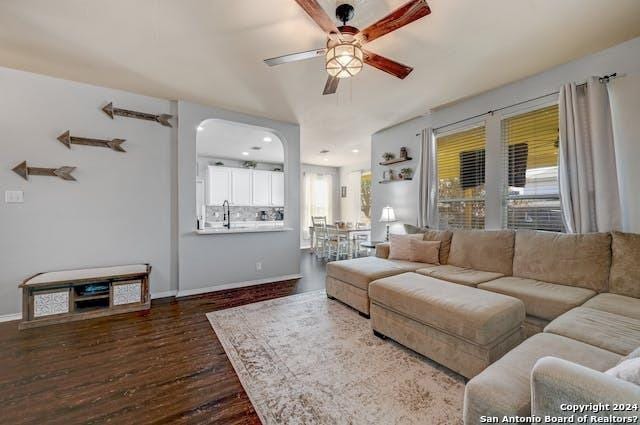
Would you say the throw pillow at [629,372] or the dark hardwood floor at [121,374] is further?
the dark hardwood floor at [121,374]

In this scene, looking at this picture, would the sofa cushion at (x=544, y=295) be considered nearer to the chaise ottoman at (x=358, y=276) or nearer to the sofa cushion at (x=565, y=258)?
the sofa cushion at (x=565, y=258)

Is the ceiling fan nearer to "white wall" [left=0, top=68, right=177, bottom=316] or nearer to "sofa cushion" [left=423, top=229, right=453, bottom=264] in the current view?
"sofa cushion" [left=423, top=229, right=453, bottom=264]

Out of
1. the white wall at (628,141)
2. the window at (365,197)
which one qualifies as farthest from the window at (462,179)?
the window at (365,197)

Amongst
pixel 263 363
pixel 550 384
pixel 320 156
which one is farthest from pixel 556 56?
pixel 320 156

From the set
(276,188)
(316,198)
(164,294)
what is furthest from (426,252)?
(316,198)

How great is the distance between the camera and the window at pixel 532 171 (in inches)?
112

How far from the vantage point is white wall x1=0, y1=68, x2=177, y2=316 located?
2.76 metres

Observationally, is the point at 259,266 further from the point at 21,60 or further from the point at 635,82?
the point at 635,82

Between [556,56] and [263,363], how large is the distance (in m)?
3.84

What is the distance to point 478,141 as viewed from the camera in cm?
350

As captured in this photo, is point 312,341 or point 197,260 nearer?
point 312,341

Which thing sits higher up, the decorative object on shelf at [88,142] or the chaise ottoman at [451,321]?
the decorative object on shelf at [88,142]

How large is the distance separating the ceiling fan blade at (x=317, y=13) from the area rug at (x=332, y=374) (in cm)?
237

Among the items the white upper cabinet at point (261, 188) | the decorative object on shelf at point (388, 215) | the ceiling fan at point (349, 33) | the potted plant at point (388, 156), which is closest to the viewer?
the ceiling fan at point (349, 33)
